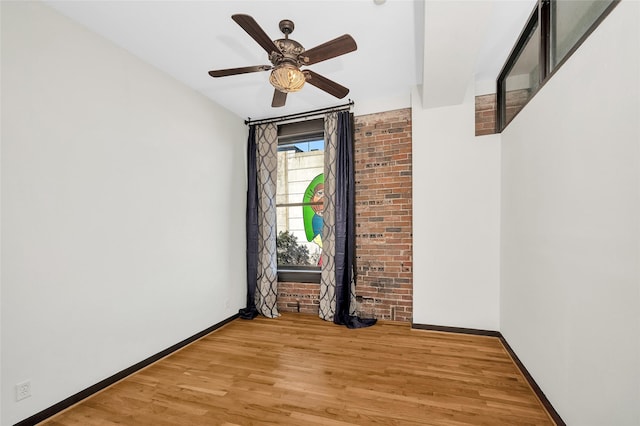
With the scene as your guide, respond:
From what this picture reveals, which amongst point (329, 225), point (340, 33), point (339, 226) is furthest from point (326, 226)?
point (340, 33)

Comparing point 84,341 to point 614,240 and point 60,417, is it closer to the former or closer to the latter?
point 60,417

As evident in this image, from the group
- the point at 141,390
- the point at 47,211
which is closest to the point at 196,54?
the point at 47,211

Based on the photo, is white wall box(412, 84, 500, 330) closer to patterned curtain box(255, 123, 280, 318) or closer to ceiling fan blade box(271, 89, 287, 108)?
ceiling fan blade box(271, 89, 287, 108)

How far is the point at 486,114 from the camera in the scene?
114 inches

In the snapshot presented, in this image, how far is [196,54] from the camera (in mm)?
2365

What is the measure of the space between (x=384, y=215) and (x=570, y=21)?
2.19 m

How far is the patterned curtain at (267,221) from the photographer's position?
3.66m

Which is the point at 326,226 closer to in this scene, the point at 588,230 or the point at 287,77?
the point at 287,77

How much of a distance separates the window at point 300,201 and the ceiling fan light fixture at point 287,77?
175 centimetres

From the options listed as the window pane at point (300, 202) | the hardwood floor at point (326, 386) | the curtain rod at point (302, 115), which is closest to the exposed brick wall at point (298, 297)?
the window pane at point (300, 202)

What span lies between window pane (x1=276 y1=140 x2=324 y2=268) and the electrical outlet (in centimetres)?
262

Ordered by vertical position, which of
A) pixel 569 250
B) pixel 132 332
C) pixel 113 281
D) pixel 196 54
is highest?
pixel 196 54

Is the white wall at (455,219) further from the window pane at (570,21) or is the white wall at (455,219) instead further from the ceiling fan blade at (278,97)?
the ceiling fan blade at (278,97)

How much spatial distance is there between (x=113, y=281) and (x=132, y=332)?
1.60 feet
